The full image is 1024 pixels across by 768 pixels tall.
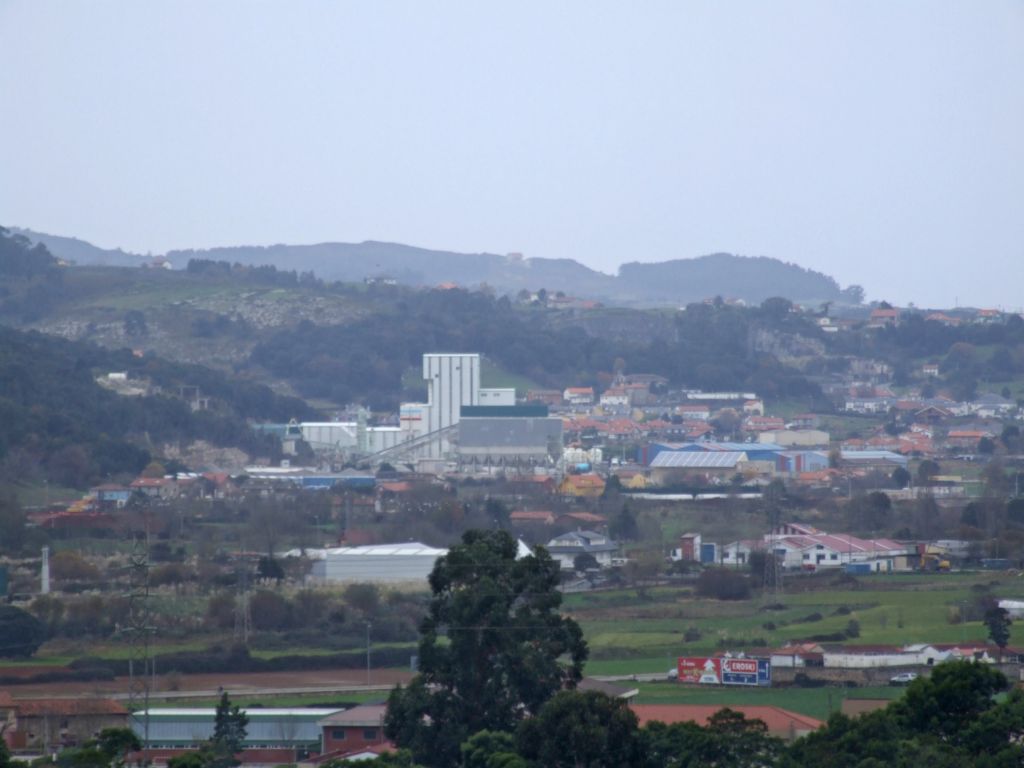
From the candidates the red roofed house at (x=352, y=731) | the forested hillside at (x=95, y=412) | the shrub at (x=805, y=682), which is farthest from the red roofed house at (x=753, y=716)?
the forested hillside at (x=95, y=412)

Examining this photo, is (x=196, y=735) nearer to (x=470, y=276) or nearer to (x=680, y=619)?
(x=680, y=619)

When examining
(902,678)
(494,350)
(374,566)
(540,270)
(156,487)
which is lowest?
(902,678)

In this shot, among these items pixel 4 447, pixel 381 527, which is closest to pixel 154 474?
pixel 4 447

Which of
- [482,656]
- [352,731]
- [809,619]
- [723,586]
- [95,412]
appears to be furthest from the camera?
[95,412]

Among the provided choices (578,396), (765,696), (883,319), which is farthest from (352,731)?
(883,319)

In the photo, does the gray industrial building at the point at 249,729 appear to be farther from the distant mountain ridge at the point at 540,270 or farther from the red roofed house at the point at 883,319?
the distant mountain ridge at the point at 540,270

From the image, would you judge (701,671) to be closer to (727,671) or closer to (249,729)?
(727,671)
